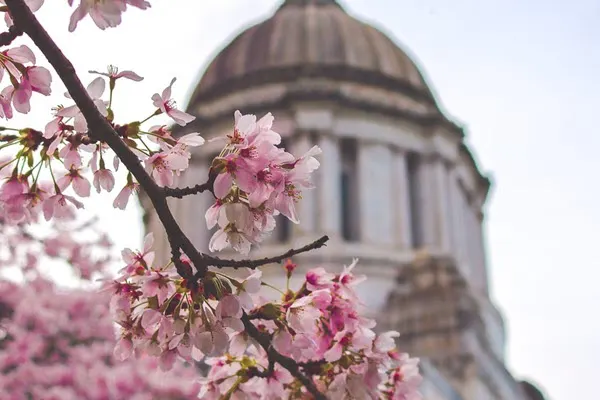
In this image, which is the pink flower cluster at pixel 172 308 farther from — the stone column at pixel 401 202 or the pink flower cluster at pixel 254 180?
the stone column at pixel 401 202

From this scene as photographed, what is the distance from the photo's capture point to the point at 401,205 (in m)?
22.2

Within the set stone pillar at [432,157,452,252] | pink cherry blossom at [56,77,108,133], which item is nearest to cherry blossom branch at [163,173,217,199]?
pink cherry blossom at [56,77,108,133]

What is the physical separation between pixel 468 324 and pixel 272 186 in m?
13.6

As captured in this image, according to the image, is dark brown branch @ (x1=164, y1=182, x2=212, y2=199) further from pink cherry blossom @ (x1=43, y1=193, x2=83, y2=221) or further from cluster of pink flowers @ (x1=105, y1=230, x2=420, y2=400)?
pink cherry blossom @ (x1=43, y1=193, x2=83, y2=221)

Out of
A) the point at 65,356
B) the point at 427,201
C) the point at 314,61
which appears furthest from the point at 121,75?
the point at 314,61

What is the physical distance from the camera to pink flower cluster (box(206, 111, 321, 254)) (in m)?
2.44

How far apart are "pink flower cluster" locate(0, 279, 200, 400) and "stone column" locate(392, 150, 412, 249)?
11452 mm

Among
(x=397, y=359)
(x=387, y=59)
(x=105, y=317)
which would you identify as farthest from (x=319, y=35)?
(x=397, y=359)

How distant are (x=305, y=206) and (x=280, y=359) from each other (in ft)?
58.6

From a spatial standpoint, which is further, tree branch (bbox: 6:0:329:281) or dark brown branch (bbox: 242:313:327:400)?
dark brown branch (bbox: 242:313:327:400)

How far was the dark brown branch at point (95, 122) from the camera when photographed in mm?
2262

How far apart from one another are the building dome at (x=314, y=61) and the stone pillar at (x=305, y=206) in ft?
4.64

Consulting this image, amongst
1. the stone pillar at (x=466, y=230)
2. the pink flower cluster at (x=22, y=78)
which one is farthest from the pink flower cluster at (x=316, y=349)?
the stone pillar at (x=466, y=230)

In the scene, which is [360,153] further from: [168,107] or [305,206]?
[168,107]
